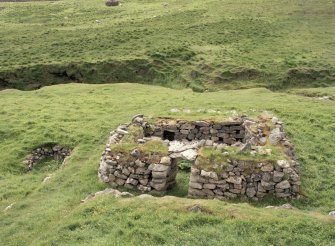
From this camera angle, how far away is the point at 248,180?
18.1 metres

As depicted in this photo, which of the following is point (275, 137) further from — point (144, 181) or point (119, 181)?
point (119, 181)

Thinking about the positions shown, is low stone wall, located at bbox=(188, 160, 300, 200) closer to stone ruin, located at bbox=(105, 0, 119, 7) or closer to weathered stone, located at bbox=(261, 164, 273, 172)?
weathered stone, located at bbox=(261, 164, 273, 172)

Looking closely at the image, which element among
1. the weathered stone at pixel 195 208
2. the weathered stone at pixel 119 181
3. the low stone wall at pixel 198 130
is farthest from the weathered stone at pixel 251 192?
the low stone wall at pixel 198 130

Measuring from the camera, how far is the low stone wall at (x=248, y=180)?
706 inches

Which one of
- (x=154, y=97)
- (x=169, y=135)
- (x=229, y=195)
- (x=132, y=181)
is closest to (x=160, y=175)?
(x=132, y=181)

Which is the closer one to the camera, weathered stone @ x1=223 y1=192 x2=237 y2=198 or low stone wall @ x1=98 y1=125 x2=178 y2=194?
weathered stone @ x1=223 y1=192 x2=237 y2=198

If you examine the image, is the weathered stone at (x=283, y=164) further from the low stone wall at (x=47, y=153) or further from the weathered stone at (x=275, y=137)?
the low stone wall at (x=47, y=153)

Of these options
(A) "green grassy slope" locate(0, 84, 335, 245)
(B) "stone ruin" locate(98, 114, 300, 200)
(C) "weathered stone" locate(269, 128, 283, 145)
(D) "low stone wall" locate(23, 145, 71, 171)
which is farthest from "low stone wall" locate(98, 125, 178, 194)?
(D) "low stone wall" locate(23, 145, 71, 171)

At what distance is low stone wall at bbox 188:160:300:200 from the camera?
17922 mm

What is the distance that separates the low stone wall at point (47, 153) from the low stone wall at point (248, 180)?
31.1 feet

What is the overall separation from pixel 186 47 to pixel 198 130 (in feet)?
82.3

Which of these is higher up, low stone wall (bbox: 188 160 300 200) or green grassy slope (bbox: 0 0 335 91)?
low stone wall (bbox: 188 160 300 200)

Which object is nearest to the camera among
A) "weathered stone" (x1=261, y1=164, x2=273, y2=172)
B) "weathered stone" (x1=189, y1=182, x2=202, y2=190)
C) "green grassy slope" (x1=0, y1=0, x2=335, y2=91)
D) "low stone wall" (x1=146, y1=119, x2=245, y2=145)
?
"weathered stone" (x1=261, y1=164, x2=273, y2=172)

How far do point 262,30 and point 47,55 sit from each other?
2287 centimetres
